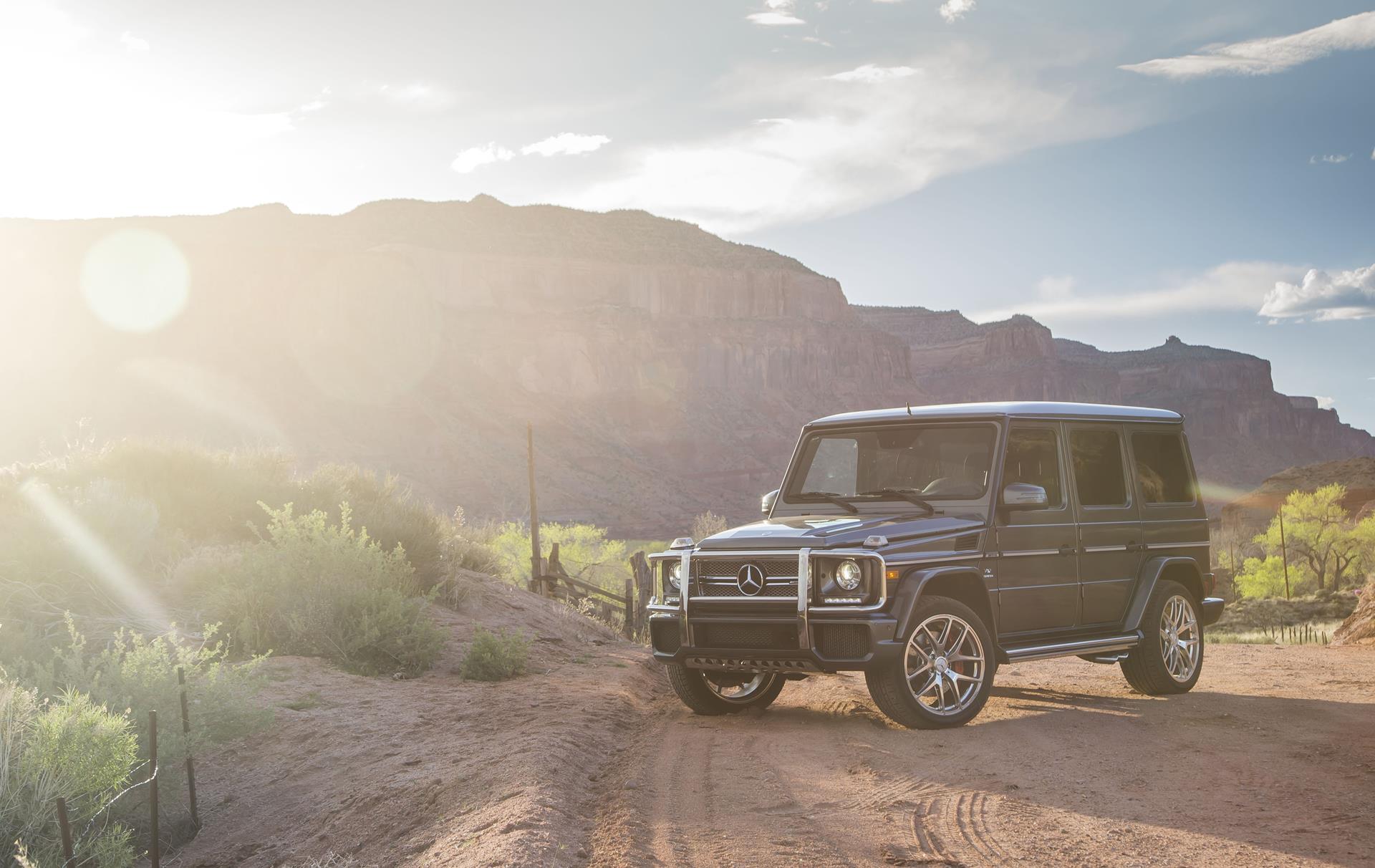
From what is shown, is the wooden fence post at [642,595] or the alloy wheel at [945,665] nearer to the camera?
the alloy wheel at [945,665]

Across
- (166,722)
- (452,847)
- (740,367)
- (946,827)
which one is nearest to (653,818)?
(452,847)

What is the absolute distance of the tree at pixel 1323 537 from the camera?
149 ft

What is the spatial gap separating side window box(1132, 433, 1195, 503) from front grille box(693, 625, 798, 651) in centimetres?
400

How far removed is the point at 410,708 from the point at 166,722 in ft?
6.95

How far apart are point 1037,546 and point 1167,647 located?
2095mm

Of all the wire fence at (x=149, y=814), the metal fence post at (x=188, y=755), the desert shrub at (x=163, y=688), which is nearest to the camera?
the wire fence at (x=149, y=814)

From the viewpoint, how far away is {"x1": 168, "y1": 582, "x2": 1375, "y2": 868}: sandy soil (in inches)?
212

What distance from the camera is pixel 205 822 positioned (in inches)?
293

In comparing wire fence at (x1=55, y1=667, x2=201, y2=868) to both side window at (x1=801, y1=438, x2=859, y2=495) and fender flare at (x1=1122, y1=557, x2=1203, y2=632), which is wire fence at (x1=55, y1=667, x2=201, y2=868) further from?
fender flare at (x1=1122, y1=557, x2=1203, y2=632)

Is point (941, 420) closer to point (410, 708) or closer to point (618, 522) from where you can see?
point (410, 708)

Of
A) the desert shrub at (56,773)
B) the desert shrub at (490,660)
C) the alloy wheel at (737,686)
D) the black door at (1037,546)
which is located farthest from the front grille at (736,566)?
the desert shrub at (490,660)

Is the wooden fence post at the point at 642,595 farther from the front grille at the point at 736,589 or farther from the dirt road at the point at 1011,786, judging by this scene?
the front grille at the point at 736,589

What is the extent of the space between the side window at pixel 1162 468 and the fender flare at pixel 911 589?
2849 millimetres

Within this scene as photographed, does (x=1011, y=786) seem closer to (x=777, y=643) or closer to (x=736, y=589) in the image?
(x=777, y=643)
